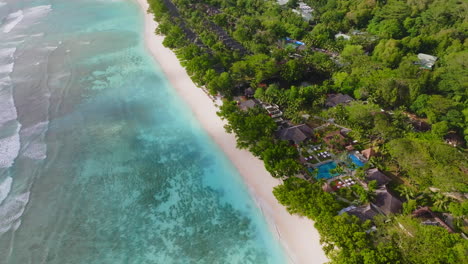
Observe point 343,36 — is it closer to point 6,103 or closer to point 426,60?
point 426,60

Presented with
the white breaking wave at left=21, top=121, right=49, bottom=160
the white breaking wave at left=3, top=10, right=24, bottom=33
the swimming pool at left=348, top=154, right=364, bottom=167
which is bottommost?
the white breaking wave at left=21, top=121, right=49, bottom=160

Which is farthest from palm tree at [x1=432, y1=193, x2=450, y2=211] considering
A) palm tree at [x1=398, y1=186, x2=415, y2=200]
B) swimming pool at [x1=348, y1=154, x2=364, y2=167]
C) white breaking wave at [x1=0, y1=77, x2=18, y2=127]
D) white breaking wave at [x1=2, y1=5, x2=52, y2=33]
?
white breaking wave at [x1=2, y1=5, x2=52, y2=33]

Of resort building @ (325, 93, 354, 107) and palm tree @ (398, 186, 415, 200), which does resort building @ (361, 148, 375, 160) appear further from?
resort building @ (325, 93, 354, 107)

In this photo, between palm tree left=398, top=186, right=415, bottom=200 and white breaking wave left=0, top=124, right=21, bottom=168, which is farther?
white breaking wave left=0, top=124, right=21, bottom=168

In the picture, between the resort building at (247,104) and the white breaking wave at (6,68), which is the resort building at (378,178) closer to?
the resort building at (247,104)

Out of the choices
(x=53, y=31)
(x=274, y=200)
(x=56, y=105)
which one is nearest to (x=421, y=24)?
(x=274, y=200)

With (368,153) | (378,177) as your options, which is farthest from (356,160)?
(378,177)
